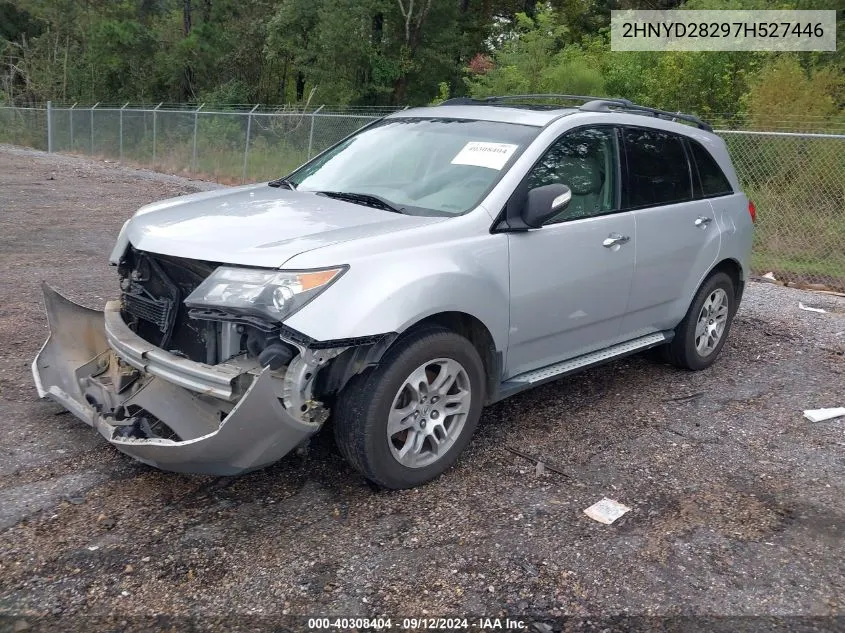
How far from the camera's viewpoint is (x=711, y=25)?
15.8m

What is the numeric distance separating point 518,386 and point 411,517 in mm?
991

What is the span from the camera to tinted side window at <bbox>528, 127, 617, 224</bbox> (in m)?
4.18

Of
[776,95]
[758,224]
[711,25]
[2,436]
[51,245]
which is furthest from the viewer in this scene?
[711,25]

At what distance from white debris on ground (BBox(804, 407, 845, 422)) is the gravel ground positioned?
0.07 meters

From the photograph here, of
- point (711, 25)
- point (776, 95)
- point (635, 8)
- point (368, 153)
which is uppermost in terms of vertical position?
point (635, 8)

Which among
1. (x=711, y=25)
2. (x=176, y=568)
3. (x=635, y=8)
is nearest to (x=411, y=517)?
(x=176, y=568)

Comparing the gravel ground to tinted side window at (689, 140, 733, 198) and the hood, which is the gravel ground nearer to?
the hood

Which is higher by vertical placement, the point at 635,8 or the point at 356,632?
the point at 635,8

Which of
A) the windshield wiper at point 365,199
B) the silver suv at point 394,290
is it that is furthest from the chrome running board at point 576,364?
the windshield wiper at point 365,199

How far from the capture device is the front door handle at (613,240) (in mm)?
4383

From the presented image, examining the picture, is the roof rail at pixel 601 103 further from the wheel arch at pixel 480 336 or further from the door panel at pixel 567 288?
the wheel arch at pixel 480 336

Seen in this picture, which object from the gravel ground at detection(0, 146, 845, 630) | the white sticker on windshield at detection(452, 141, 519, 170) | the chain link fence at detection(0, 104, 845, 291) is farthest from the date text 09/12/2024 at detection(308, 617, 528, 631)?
the chain link fence at detection(0, 104, 845, 291)

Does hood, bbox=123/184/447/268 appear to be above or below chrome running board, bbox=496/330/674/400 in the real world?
above

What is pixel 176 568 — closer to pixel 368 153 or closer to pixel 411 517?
pixel 411 517
